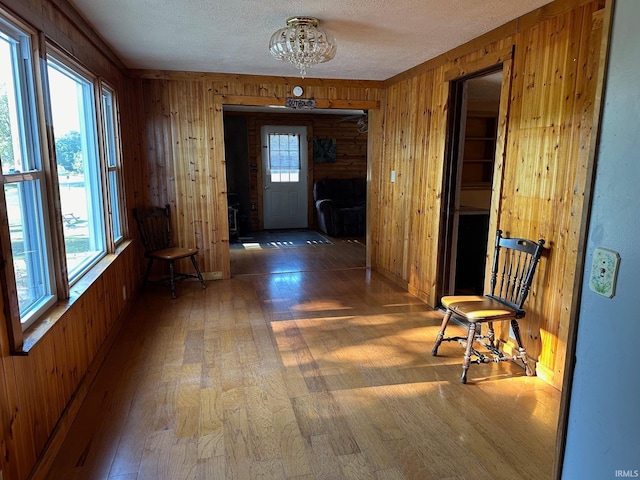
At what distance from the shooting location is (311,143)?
27.9 ft

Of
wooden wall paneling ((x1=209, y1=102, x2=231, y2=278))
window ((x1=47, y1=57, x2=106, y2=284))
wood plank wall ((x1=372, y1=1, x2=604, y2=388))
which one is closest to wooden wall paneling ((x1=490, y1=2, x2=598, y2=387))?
wood plank wall ((x1=372, y1=1, x2=604, y2=388))

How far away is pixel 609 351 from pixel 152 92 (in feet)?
15.3

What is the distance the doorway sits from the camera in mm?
3777

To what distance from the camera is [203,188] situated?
15.8 feet

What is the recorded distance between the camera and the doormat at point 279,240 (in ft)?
23.1

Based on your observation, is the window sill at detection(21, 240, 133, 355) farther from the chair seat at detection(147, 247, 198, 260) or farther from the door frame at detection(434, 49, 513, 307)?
the door frame at detection(434, 49, 513, 307)

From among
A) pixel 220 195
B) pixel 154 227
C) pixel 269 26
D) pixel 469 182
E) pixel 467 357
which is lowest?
pixel 467 357

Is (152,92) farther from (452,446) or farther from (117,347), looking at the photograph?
(452,446)

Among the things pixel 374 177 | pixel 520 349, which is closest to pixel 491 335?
pixel 520 349

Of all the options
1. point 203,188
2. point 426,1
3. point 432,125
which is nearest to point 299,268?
point 203,188

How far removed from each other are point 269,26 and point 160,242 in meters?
2.67

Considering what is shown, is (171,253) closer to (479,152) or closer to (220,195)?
(220,195)

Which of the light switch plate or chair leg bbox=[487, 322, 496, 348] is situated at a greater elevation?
the light switch plate

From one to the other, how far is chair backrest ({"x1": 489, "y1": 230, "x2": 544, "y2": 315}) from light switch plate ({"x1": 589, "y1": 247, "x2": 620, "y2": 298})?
167 cm
